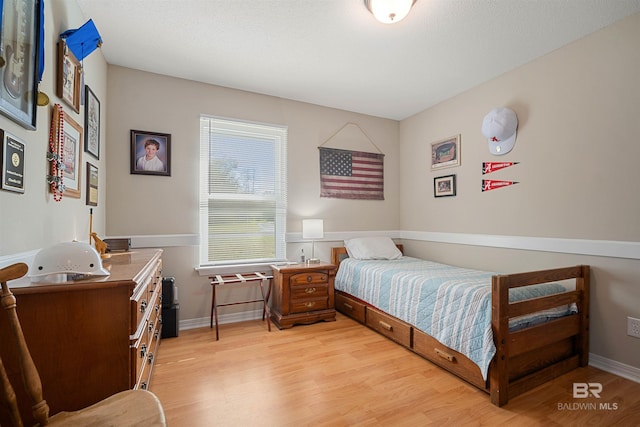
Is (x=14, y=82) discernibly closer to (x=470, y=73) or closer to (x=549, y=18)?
(x=549, y=18)

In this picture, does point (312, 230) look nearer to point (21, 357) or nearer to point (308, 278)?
point (308, 278)

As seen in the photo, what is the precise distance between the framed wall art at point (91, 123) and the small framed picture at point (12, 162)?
3.26 feet

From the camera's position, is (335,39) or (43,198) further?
(335,39)

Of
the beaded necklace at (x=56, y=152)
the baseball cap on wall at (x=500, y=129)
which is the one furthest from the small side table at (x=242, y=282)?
the baseball cap on wall at (x=500, y=129)

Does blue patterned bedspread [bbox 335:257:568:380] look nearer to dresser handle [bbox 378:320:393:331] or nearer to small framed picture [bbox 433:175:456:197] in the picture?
dresser handle [bbox 378:320:393:331]

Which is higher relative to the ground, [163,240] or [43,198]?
[43,198]

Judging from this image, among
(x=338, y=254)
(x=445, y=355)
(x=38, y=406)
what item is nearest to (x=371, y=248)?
(x=338, y=254)

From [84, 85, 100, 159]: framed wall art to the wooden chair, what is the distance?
1.58m

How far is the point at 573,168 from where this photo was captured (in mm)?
2418

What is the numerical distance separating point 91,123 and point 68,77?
0.56 m

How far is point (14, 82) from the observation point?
1196 millimetres

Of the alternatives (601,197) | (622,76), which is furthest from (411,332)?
(622,76)

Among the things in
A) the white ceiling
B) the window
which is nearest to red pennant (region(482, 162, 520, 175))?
the white ceiling

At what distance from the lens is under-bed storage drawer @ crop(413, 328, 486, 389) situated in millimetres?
1970
